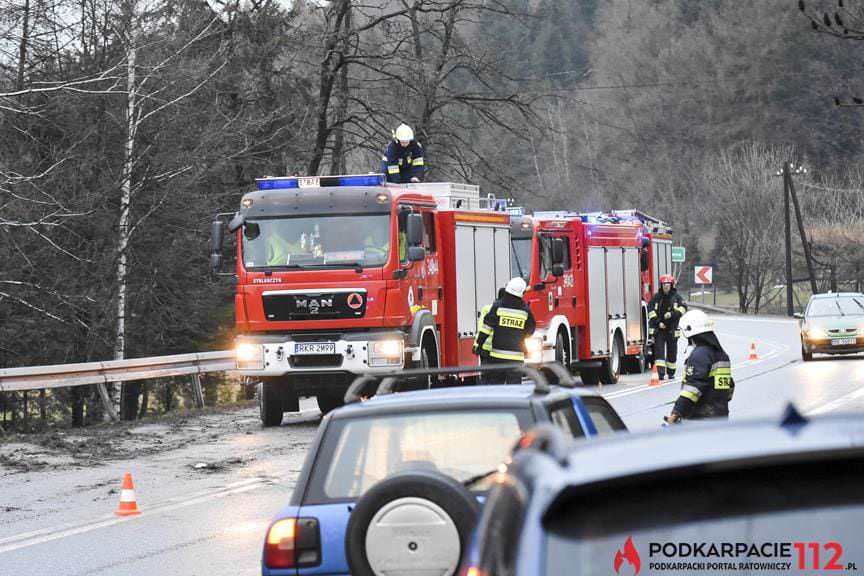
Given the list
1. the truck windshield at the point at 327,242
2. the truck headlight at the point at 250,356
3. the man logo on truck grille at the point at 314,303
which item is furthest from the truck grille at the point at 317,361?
the truck windshield at the point at 327,242

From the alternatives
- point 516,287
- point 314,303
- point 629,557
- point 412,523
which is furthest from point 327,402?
point 629,557

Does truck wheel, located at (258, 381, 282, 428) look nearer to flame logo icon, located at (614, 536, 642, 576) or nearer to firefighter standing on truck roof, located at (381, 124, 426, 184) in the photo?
firefighter standing on truck roof, located at (381, 124, 426, 184)

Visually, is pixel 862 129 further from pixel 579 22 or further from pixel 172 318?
pixel 172 318

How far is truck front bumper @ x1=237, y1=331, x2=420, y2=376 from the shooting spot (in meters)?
18.7

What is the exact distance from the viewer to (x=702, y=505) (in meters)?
2.80

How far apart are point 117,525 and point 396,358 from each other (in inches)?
288

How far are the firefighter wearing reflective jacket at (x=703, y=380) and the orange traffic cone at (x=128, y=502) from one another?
4279mm

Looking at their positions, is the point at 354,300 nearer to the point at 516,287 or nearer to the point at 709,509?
the point at 516,287

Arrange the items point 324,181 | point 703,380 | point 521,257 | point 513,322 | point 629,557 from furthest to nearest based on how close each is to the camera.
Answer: point 521,257
point 324,181
point 513,322
point 703,380
point 629,557

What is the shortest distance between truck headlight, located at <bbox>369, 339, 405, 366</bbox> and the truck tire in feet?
44.0

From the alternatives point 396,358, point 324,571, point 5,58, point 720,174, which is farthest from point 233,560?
point 720,174

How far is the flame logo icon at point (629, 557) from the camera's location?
9.36 ft

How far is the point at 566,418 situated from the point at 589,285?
68.0 feet

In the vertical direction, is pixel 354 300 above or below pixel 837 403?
above
